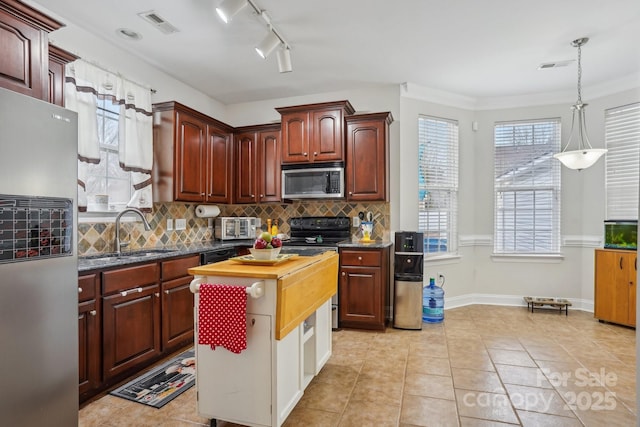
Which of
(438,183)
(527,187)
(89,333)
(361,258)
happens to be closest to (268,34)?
(361,258)

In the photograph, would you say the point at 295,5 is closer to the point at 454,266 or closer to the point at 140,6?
the point at 140,6

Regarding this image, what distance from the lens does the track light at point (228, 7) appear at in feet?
7.47

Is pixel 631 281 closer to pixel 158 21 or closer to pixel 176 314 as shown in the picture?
pixel 176 314

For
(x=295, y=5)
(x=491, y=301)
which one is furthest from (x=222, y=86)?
(x=491, y=301)

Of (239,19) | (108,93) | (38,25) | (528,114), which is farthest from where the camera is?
(528,114)

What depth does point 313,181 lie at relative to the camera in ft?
13.5

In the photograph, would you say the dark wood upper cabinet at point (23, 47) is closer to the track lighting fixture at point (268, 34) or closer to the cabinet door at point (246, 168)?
the track lighting fixture at point (268, 34)

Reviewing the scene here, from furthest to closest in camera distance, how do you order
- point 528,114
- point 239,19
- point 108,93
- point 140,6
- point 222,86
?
point 528,114, point 222,86, point 108,93, point 239,19, point 140,6

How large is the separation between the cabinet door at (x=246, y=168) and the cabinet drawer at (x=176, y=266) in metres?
1.44

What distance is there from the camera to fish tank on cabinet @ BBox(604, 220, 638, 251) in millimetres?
3764

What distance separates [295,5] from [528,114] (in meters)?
3.62

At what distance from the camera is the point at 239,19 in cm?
281

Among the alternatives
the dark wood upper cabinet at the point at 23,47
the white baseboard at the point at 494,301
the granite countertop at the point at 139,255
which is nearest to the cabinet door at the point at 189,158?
the granite countertop at the point at 139,255

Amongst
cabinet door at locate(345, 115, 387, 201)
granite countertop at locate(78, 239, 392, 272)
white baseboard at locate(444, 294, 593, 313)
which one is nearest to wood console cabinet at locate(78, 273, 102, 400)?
granite countertop at locate(78, 239, 392, 272)
